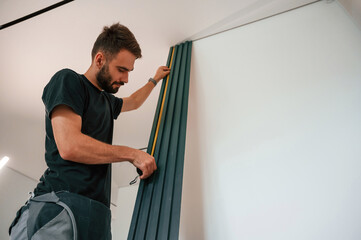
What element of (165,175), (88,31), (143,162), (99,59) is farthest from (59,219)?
(88,31)

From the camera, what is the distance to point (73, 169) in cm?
86

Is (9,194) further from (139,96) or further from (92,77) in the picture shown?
(92,77)

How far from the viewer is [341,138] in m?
1.00

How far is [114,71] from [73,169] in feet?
1.83

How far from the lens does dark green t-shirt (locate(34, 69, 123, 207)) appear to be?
2.77 ft

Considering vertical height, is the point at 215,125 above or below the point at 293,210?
above

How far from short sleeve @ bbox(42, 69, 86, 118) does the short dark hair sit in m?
0.29

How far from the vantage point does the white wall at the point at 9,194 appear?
346cm

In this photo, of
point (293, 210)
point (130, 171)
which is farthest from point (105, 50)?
point (130, 171)

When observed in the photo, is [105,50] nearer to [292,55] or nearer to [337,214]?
[292,55]

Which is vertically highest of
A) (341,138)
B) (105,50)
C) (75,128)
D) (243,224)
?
(105,50)

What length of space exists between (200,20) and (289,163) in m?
1.23

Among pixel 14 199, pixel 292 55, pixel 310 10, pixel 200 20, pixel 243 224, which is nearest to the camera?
pixel 243 224

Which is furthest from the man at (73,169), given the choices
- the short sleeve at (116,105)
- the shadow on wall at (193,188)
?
the shadow on wall at (193,188)
